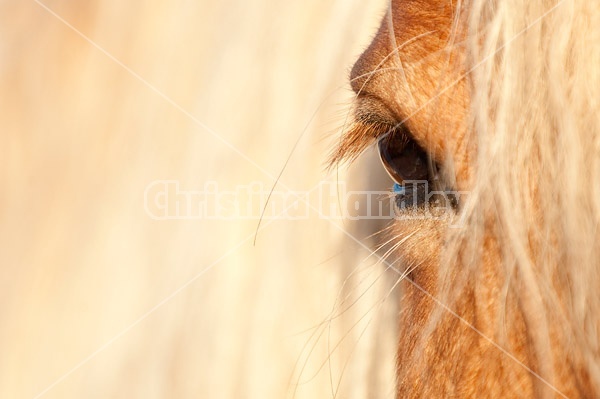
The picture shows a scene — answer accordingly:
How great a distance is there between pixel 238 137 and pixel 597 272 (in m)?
0.37

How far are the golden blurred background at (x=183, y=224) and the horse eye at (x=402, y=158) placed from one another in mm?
51

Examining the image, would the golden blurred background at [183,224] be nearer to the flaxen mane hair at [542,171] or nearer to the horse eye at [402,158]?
the horse eye at [402,158]

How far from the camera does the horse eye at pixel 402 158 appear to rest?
0.70 m

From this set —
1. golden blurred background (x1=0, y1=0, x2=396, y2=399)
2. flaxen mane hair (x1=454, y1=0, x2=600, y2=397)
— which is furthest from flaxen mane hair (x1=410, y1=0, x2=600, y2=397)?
golden blurred background (x1=0, y1=0, x2=396, y2=399)

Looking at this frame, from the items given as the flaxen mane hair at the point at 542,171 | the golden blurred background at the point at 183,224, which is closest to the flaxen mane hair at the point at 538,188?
the flaxen mane hair at the point at 542,171

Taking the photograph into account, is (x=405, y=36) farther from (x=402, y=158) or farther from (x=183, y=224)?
(x=183, y=224)

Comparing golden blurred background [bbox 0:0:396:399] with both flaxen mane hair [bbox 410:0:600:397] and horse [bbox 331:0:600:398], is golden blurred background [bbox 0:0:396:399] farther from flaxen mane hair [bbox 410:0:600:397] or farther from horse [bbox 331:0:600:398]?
flaxen mane hair [bbox 410:0:600:397]

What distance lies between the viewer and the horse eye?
697 mm

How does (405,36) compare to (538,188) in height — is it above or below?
above

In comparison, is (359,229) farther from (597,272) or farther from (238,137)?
(597,272)

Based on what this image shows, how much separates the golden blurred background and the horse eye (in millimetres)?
51

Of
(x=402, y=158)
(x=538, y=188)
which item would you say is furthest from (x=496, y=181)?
(x=402, y=158)

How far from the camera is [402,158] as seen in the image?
0.72 meters

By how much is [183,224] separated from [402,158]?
229 mm
